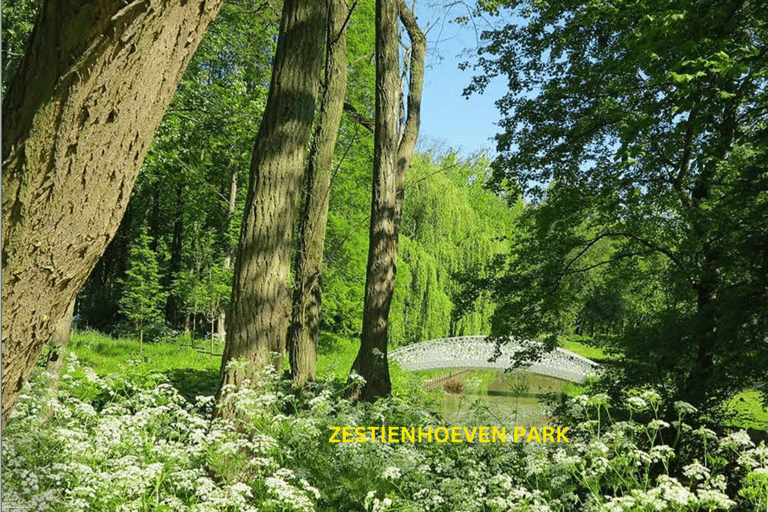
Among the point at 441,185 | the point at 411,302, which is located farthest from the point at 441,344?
the point at 441,185

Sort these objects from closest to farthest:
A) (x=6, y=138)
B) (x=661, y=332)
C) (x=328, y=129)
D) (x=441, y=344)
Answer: (x=6, y=138) → (x=661, y=332) → (x=328, y=129) → (x=441, y=344)

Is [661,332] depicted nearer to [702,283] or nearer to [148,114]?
[702,283]

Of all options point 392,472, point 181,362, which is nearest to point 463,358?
point 181,362

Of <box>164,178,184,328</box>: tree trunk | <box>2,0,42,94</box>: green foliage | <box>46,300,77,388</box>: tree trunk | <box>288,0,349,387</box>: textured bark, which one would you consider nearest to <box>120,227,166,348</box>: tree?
<box>164,178,184,328</box>: tree trunk

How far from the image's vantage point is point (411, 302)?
2161 cm

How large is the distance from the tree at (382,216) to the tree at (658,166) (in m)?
2.24

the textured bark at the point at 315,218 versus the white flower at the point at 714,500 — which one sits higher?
the textured bark at the point at 315,218

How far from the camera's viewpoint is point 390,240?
7418 millimetres

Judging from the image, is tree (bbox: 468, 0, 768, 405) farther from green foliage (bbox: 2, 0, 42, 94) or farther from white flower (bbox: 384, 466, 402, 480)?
green foliage (bbox: 2, 0, 42, 94)

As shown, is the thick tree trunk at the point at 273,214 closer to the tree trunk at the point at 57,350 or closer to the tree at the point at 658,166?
the tree trunk at the point at 57,350

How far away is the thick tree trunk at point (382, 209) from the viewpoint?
715 cm

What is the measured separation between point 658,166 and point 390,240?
122 inches

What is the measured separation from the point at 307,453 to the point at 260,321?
0.91 metres

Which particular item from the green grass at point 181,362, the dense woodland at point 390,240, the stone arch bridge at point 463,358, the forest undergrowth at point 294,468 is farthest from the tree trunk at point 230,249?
the forest undergrowth at point 294,468
